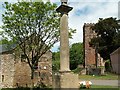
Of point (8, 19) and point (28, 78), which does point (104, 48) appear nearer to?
point (28, 78)

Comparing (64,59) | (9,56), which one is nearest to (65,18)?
(64,59)

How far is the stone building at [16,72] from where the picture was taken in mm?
34500

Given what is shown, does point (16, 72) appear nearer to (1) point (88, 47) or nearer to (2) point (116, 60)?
(2) point (116, 60)

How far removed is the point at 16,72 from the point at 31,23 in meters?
10.3

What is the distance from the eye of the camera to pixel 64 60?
11.7 meters

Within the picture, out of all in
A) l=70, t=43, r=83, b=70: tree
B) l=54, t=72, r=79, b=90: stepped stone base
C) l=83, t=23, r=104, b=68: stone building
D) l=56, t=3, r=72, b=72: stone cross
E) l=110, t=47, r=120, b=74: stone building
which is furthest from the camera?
l=70, t=43, r=83, b=70: tree

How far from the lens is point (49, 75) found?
116ft

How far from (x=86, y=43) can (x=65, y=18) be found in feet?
216

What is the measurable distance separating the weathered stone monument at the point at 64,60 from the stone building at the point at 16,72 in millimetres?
22725

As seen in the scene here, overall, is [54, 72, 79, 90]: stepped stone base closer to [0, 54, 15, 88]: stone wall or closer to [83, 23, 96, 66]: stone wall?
[0, 54, 15, 88]: stone wall

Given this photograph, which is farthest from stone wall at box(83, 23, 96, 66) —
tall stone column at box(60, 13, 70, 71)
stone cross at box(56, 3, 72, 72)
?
tall stone column at box(60, 13, 70, 71)

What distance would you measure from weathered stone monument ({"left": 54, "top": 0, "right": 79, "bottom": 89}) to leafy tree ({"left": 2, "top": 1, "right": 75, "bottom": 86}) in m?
14.4

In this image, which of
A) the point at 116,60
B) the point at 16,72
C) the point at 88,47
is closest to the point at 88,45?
the point at 88,47

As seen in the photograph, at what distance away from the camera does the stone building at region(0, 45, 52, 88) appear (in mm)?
34500
